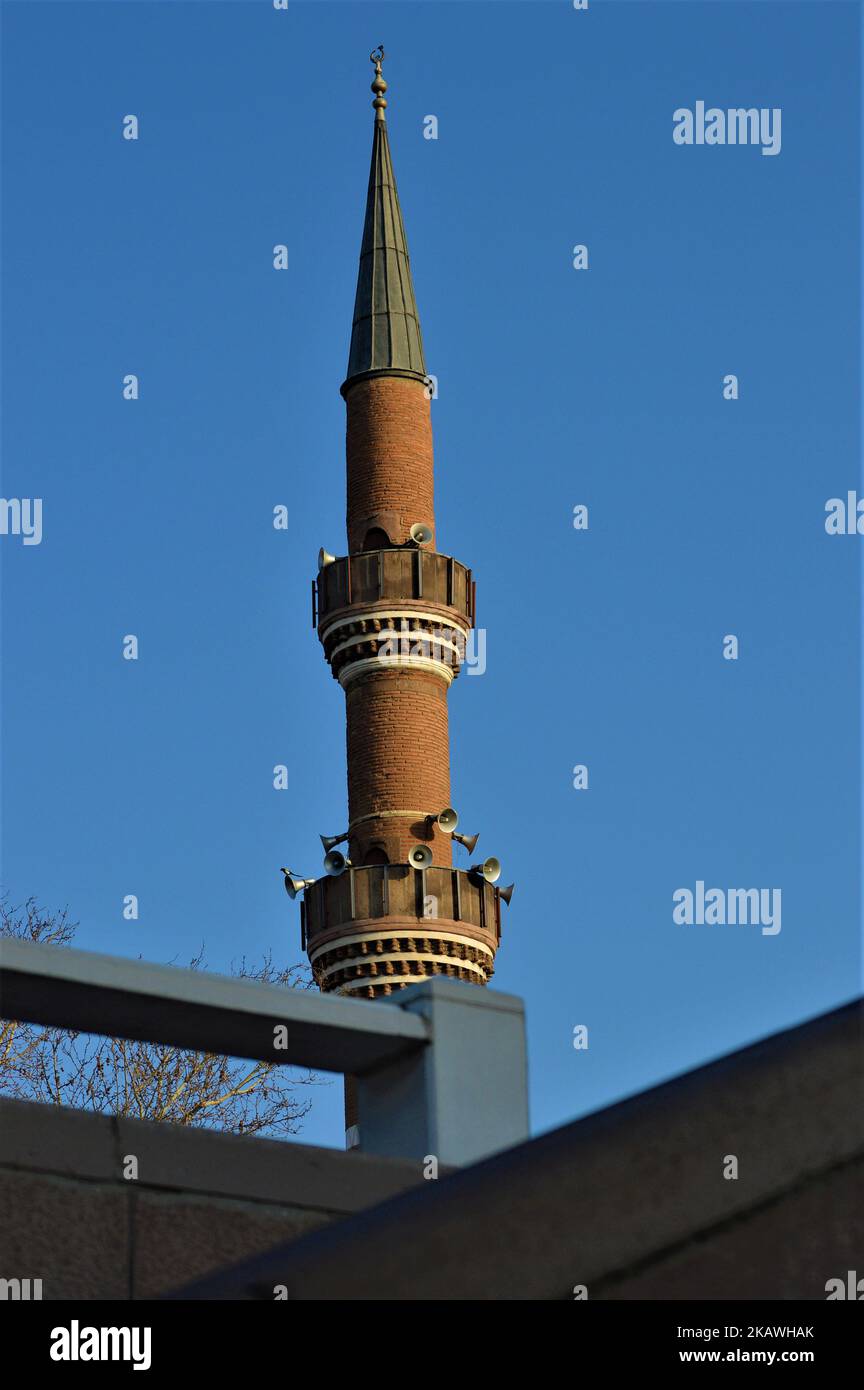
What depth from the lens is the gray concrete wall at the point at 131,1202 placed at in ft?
14.5

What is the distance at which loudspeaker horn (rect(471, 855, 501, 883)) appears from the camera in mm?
30081

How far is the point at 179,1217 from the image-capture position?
15.3 ft

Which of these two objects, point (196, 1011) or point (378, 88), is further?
point (378, 88)

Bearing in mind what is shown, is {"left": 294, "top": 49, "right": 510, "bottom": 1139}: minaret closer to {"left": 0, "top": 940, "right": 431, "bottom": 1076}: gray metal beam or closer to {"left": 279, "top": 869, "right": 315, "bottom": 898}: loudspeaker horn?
{"left": 279, "top": 869, "right": 315, "bottom": 898}: loudspeaker horn

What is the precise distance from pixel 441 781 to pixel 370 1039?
988 inches

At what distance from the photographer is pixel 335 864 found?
98.1ft

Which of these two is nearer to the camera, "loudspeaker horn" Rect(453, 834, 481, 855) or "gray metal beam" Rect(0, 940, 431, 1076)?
"gray metal beam" Rect(0, 940, 431, 1076)

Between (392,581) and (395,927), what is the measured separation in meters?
4.70

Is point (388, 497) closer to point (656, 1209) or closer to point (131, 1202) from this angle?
point (131, 1202)

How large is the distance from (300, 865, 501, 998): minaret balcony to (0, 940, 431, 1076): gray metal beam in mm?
23845

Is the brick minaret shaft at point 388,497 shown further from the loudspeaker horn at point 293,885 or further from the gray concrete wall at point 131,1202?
the gray concrete wall at point 131,1202

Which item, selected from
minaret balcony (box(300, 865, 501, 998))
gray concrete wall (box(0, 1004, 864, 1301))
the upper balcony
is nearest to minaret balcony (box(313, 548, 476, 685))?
the upper balcony

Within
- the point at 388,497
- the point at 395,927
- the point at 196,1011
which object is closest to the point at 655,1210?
the point at 196,1011
